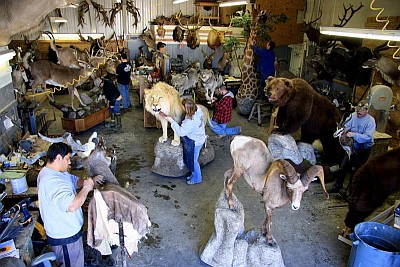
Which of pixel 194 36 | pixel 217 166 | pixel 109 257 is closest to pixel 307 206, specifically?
pixel 217 166

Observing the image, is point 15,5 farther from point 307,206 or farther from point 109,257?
point 307,206

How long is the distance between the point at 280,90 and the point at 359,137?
171cm

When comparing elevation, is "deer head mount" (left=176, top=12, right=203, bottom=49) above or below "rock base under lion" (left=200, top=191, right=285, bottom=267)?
above

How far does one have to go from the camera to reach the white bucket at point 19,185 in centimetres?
392

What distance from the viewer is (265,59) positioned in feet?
30.5

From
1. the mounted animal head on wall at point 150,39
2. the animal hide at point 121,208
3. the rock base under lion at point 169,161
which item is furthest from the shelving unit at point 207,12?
the animal hide at point 121,208

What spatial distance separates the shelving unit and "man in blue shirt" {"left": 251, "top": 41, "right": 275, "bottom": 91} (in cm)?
596

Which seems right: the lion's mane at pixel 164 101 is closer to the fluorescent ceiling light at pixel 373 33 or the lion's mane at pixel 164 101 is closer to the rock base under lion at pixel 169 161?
the rock base under lion at pixel 169 161

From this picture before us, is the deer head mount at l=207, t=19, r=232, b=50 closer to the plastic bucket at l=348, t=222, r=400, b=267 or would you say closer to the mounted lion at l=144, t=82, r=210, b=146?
the mounted lion at l=144, t=82, r=210, b=146

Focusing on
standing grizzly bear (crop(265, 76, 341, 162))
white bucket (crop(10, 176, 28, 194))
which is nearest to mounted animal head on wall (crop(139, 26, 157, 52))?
standing grizzly bear (crop(265, 76, 341, 162))

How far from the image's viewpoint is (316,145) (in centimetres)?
714

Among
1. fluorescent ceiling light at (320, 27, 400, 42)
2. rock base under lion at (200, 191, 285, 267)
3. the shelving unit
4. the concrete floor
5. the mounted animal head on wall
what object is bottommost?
the concrete floor

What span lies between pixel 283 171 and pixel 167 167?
3.24 metres

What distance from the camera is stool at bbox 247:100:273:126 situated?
30.4ft
